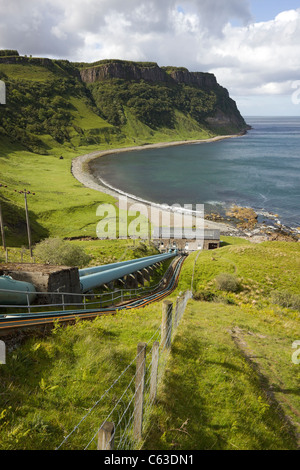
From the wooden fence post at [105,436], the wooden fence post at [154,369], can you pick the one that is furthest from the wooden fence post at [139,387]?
the wooden fence post at [105,436]

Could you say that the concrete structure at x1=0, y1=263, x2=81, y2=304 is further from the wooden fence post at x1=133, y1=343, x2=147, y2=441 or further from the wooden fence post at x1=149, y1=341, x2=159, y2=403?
the wooden fence post at x1=133, y1=343, x2=147, y2=441

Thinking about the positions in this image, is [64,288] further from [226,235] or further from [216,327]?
[226,235]

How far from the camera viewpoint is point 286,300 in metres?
28.3

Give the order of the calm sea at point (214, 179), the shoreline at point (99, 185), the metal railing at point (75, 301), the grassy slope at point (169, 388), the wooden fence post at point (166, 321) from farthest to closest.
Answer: the calm sea at point (214, 179)
the shoreline at point (99, 185)
the metal railing at point (75, 301)
the wooden fence post at point (166, 321)
the grassy slope at point (169, 388)

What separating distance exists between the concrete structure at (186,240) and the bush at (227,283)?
27302mm

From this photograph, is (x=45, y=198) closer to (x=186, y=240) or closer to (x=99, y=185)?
(x=99, y=185)

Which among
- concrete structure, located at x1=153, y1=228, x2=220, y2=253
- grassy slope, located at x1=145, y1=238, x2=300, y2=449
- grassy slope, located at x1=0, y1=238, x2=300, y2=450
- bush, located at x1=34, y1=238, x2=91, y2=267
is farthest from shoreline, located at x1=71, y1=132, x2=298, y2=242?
grassy slope, located at x1=0, y1=238, x2=300, y2=450

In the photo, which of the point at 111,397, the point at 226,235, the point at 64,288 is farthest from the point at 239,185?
the point at 111,397

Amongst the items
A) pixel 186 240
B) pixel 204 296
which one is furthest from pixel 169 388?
pixel 186 240

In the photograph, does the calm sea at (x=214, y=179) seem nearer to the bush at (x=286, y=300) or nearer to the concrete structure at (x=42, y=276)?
the bush at (x=286, y=300)

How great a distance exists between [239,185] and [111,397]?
120178 millimetres

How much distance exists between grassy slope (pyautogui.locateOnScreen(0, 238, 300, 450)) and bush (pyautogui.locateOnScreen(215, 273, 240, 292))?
19777 millimetres

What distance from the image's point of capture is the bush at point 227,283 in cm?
3228
